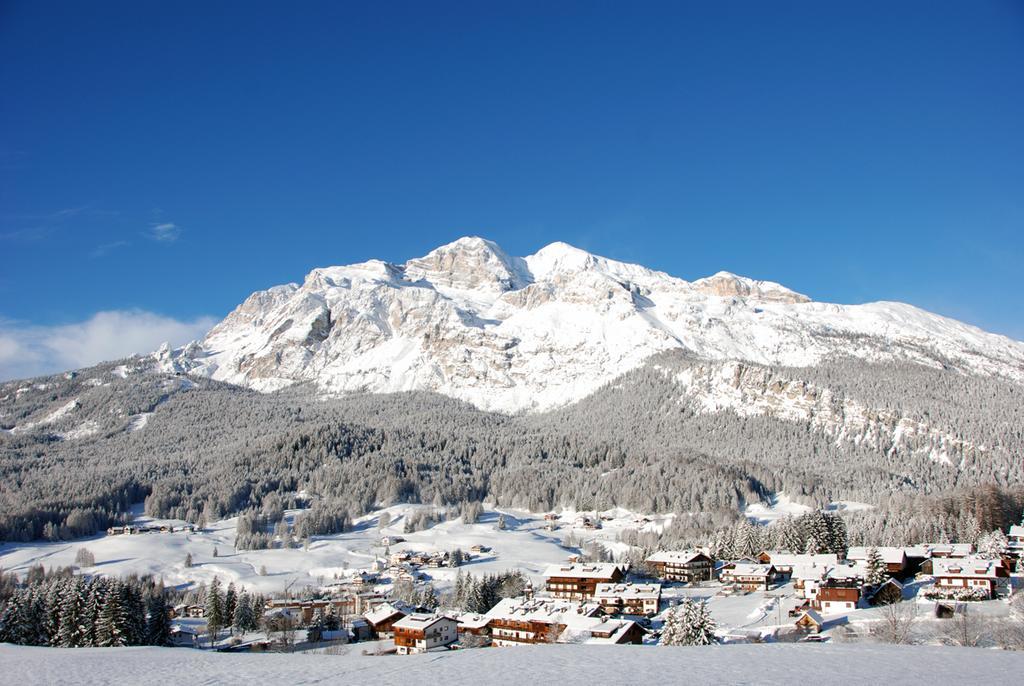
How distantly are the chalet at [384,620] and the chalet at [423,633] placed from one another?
12.4 feet

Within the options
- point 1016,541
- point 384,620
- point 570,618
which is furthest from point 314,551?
point 1016,541

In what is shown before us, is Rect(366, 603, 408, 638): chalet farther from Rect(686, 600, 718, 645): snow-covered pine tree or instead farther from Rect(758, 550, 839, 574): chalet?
Rect(758, 550, 839, 574): chalet

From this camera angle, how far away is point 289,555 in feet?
367

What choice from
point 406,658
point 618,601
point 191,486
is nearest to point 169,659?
point 406,658

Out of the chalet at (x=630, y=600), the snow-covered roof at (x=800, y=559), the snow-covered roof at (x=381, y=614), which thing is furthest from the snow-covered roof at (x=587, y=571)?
the snow-covered roof at (x=381, y=614)

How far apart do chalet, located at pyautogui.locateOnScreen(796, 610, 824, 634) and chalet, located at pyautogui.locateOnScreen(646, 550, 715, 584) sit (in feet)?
102

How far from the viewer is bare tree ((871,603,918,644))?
121 ft

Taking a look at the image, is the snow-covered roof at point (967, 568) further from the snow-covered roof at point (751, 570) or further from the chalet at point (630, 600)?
the chalet at point (630, 600)

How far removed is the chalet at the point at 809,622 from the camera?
47.4 meters

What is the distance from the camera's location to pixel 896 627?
38.0 meters

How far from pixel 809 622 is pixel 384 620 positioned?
32856 millimetres

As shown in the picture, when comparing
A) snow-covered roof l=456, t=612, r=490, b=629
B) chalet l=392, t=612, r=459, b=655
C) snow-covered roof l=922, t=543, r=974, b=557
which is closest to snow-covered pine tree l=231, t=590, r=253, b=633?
chalet l=392, t=612, r=459, b=655

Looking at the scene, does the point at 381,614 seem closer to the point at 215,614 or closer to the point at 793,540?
the point at 215,614

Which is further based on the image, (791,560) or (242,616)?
(791,560)
